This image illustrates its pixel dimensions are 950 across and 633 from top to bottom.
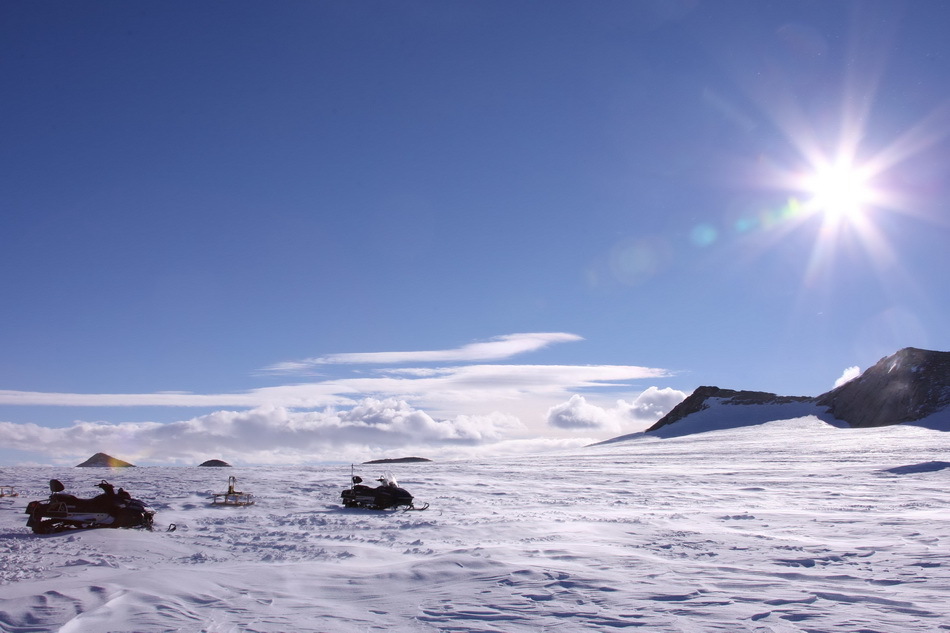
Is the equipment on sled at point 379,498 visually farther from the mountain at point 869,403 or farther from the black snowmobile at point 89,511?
the mountain at point 869,403

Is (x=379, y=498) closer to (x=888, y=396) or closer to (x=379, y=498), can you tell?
(x=379, y=498)

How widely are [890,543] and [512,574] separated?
750 centimetres

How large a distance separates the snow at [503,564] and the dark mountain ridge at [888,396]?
4566 cm

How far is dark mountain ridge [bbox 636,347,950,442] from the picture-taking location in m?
59.2

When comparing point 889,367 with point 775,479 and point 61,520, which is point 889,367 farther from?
point 61,520

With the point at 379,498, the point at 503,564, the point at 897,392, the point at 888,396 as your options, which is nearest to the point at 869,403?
the point at 888,396

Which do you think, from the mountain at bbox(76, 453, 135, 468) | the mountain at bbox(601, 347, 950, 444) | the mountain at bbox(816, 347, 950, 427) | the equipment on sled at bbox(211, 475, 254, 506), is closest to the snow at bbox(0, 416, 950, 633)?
the equipment on sled at bbox(211, 475, 254, 506)

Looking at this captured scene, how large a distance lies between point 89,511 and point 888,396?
71925 mm

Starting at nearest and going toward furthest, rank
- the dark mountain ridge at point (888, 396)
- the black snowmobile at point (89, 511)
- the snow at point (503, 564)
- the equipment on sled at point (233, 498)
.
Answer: the snow at point (503, 564) → the black snowmobile at point (89, 511) → the equipment on sled at point (233, 498) → the dark mountain ridge at point (888, 396)

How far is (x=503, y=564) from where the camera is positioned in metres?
9.51

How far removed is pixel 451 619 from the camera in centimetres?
695

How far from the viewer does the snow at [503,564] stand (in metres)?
6.96

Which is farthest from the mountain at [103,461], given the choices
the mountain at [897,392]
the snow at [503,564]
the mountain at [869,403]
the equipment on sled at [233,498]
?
the mountain at [897,392]

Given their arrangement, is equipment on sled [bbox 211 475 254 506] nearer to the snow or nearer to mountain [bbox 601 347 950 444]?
the snow
